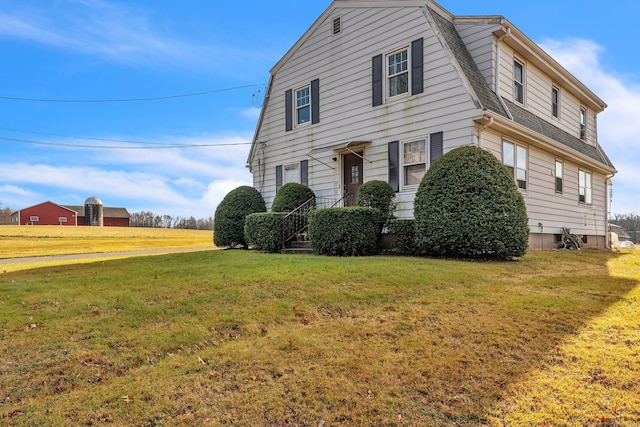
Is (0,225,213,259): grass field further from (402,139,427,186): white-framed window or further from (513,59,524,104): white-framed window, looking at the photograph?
(513,59,524,104): white-framed window

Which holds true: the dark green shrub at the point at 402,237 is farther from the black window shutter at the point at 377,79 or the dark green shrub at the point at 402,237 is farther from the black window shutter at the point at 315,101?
the black window shutter at the point at 315,101

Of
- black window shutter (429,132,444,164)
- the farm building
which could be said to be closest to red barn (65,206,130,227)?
the farm building

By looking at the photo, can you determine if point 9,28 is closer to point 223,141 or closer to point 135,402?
point 223,141

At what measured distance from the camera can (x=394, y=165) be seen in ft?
38.2

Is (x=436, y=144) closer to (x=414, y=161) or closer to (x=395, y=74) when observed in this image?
(x=414, y=161)

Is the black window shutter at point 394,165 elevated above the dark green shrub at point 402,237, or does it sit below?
above

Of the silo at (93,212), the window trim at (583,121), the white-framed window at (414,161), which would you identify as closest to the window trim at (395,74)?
the white-framed window at (414,161)

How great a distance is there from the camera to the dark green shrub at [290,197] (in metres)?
12.9

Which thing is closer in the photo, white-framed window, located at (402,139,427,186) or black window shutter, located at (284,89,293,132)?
white-framed window, located at (402,139,427,186)

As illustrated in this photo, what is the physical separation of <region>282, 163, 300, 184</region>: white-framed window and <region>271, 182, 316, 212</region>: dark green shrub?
144 cm

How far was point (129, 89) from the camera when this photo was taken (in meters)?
20.0

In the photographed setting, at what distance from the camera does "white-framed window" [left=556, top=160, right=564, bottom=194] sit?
13.7m

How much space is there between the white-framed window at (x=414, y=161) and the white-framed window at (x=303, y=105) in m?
4.46

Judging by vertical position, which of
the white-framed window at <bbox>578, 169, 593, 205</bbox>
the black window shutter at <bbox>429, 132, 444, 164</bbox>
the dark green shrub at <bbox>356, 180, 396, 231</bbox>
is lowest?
the dark green shrub at <bbox>356, 180, 396, 231</bbox>
